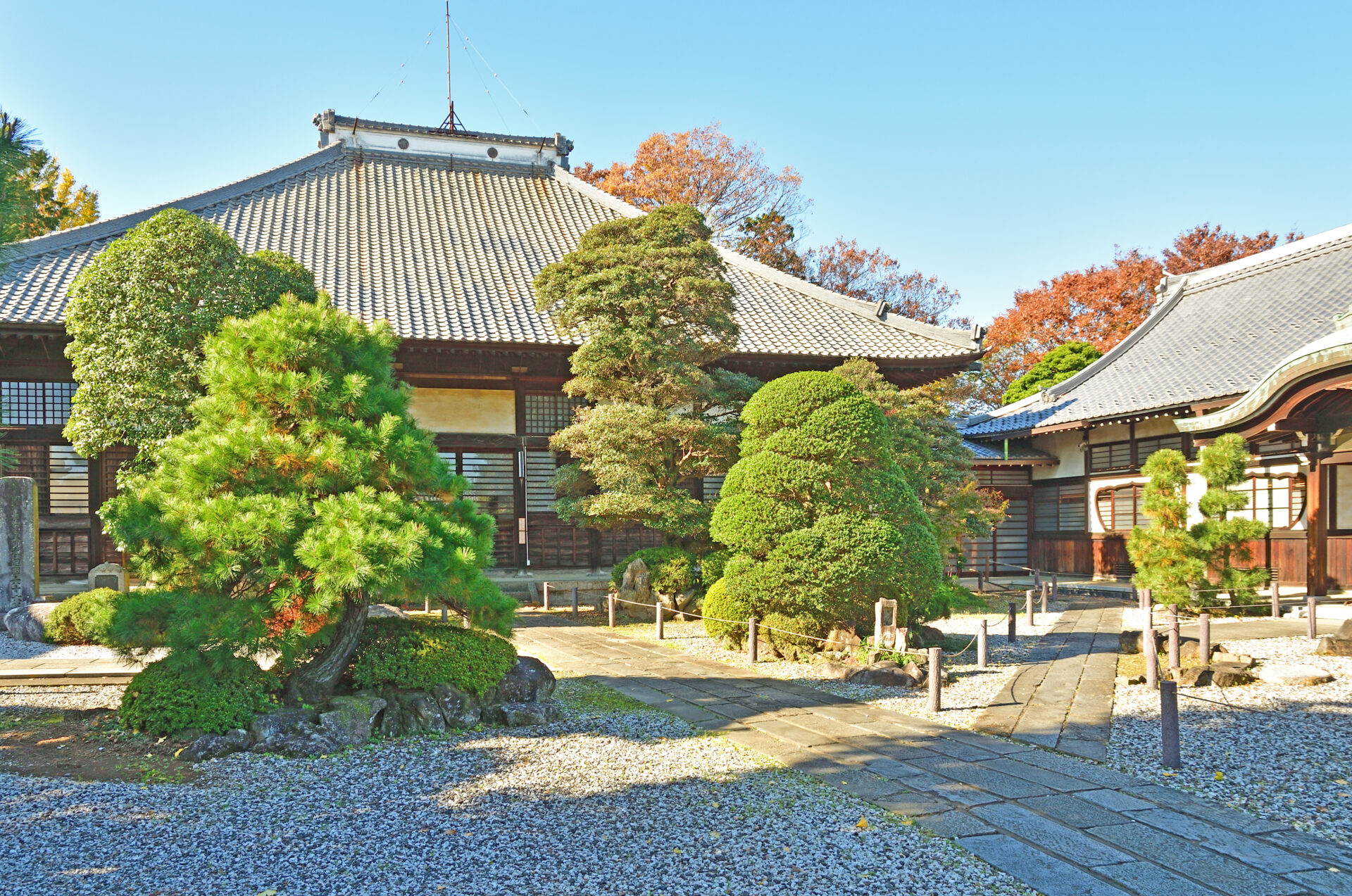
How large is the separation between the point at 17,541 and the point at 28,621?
5.00 ft

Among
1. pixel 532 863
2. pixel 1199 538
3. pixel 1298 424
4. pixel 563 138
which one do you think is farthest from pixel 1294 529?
pixel 563 138

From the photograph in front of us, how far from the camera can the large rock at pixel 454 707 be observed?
6762 millimetres

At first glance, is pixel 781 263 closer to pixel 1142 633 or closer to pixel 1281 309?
pixel 1281 309

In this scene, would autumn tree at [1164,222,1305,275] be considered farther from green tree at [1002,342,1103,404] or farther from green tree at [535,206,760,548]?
green tree at [535,206,760,548]

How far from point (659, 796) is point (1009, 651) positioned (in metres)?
6.97

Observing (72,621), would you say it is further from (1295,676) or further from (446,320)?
(1295,676)

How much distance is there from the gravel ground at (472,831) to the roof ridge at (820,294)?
39.5 ft

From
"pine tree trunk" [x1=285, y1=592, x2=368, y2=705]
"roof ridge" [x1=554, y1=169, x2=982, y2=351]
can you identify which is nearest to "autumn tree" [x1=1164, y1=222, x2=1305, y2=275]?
"roof ridge" [x1=554, y1=169, x2=982, y2=351]

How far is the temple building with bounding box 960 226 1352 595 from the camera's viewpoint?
1328 centimetres

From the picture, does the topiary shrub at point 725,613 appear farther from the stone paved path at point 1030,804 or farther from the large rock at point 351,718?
the large rock at point 351,718

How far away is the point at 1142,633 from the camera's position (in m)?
10.2

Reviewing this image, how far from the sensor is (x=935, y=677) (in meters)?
7.62

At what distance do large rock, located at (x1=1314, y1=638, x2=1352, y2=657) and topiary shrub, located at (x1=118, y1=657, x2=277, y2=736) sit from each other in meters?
10.6

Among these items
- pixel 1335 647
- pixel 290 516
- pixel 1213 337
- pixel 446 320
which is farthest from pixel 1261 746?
pixel 1213 337
